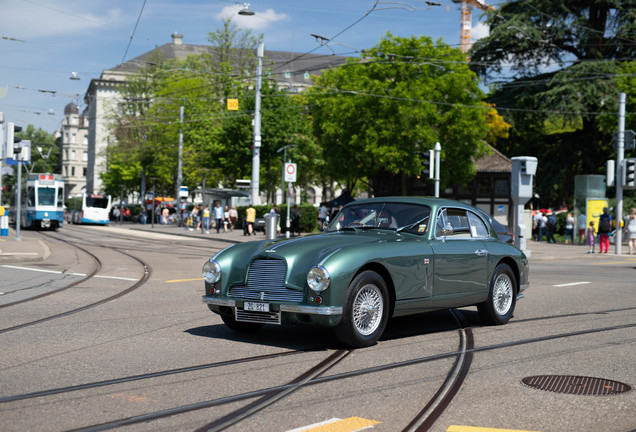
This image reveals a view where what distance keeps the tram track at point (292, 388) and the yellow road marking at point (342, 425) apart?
0.86 feet

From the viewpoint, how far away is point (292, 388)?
569 cm

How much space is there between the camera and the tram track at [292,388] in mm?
4785

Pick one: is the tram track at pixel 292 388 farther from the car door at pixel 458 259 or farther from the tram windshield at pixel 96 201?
the tram windshield at pixel 96 201

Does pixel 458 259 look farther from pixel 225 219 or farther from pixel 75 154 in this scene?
pixel 75 154

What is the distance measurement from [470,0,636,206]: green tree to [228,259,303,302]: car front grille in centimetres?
3677

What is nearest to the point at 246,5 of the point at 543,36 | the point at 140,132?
the point at 543,36

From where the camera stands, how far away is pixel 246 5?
1148 inches

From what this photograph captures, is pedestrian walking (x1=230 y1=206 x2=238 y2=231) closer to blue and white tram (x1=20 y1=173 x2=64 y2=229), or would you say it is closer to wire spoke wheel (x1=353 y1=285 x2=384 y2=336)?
blue and white tram (x1=20 y1=173 x2=64 y2=229)

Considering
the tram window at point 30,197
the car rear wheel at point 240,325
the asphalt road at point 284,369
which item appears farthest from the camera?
the tram window at point 30,197

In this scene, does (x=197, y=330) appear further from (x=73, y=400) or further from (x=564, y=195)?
(x=564, y=195)

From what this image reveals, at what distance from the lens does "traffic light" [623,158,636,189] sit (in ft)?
93.8

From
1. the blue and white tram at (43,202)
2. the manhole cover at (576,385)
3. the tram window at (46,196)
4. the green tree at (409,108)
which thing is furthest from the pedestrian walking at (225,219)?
the manhole cover at (576,385)

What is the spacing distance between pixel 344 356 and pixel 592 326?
384 centimetres

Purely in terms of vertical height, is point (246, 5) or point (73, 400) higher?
point (246, 5)
